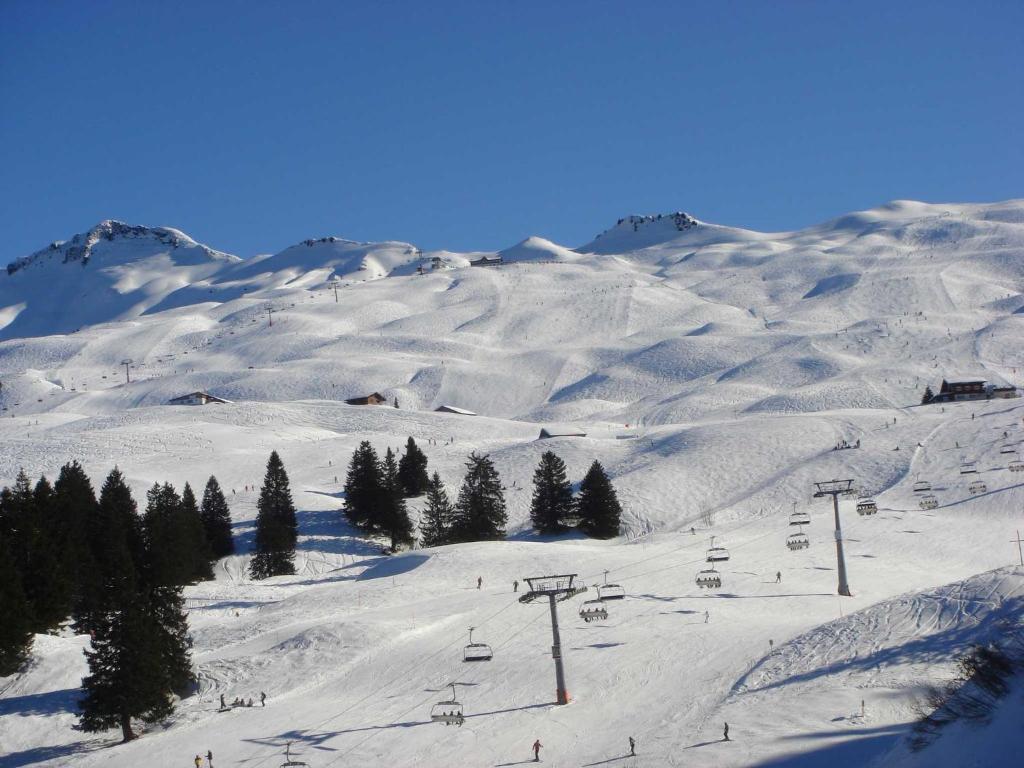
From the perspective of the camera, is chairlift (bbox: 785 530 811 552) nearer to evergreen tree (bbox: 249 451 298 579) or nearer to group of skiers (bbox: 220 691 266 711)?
group of skiers (bbox: 220 691 266 711)

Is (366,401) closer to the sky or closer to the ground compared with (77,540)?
closer to the sky

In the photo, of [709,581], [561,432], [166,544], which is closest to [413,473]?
[561,432]

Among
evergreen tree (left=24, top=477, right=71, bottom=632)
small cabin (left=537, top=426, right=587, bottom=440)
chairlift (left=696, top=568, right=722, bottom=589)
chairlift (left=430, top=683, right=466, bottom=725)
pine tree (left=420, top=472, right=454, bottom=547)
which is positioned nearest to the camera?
chairlift (left=430, top=683, right=466, bottom=725)

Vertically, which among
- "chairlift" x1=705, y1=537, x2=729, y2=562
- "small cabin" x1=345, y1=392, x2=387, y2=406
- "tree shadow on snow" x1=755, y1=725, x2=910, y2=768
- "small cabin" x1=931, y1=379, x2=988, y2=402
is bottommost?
"tree shadow on snow" x1=755, y1=725, x2=910, y2=768

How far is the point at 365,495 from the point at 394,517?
3.34 meters

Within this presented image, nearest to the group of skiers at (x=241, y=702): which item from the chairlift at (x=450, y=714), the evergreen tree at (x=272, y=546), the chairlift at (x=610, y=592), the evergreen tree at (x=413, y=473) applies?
the chairlift at (x=450, y=714)

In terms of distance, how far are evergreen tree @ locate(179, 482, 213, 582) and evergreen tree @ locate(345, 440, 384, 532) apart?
1110cm

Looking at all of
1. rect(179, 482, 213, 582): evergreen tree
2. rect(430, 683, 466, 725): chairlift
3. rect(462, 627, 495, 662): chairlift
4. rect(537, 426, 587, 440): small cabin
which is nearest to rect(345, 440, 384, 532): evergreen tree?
rect(179, 482, 213, 582): evergreen tree

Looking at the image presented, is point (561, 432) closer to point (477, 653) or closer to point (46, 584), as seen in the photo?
point (46, 584)

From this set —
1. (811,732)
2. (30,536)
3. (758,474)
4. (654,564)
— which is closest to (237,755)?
(811,732)

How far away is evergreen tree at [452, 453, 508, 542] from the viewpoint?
6962 centimetres

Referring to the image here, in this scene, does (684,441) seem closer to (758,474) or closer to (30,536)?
(758,474)

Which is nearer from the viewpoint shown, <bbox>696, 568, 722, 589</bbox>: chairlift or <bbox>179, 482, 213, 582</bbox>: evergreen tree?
<bbox>696, 568, 722, 589</bbox>: chairlift

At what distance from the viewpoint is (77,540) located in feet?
188
